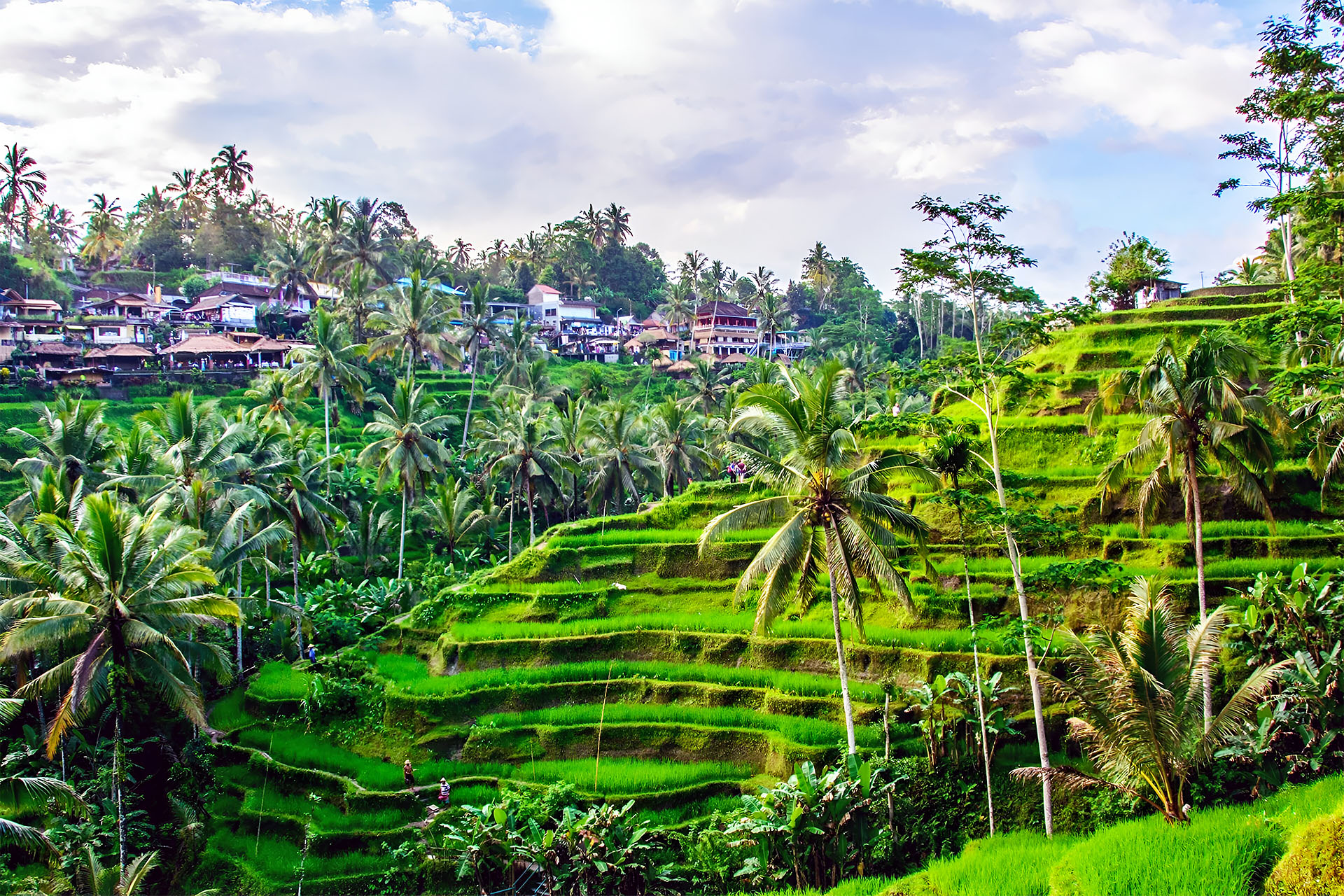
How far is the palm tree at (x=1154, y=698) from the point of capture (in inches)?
487

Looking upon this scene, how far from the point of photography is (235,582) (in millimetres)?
28062

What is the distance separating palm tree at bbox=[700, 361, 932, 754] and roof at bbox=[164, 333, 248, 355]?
49.0 meters

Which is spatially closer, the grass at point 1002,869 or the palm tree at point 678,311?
the grass at point 1002,869

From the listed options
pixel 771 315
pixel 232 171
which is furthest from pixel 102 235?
pixel 771 315

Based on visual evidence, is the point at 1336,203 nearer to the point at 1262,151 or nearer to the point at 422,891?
the point at 1262,151

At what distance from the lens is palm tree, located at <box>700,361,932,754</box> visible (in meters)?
16.7

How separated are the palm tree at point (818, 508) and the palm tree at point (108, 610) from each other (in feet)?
37.1

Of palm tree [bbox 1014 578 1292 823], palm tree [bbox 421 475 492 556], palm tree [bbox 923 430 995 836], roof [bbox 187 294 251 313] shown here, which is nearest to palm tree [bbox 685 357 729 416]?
palm tree [bbox 421 475 492 556]

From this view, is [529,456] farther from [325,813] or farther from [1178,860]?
[1178,860]

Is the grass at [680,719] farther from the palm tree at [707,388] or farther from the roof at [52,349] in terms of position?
the roof at [52,349]

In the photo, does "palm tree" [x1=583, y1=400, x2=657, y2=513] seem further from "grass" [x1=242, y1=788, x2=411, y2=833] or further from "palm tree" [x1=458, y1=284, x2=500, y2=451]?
"grass" [x1=242, y1=788, x2=411, y2=833]

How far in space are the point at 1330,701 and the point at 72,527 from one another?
2416 cm

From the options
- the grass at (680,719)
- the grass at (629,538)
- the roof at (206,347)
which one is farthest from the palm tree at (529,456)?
the roof at (206,347)

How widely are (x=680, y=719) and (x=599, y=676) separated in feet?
8.36
